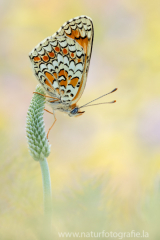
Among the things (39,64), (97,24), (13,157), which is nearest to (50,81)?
(39,64)

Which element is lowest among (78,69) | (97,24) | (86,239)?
(86,239)

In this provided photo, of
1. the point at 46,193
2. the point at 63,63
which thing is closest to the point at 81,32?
the point at 63,63

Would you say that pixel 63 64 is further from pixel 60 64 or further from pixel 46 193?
pixel 46 193

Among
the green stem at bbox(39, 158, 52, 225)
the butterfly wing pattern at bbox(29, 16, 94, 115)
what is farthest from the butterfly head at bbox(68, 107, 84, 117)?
the green stem at bbox(39, 158, 52, 225)

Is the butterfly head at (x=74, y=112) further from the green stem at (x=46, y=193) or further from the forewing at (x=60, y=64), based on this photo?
the green stem at (x=46, y=193)

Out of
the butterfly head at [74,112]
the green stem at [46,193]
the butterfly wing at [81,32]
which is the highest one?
the butterfly wing at [81,32]

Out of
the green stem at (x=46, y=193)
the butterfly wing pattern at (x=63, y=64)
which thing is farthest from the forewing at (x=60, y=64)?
the green stem at (x=46, y=193)

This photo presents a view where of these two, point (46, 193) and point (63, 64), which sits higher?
point (63, 64)

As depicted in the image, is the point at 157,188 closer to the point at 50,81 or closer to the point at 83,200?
the point at 83,200
